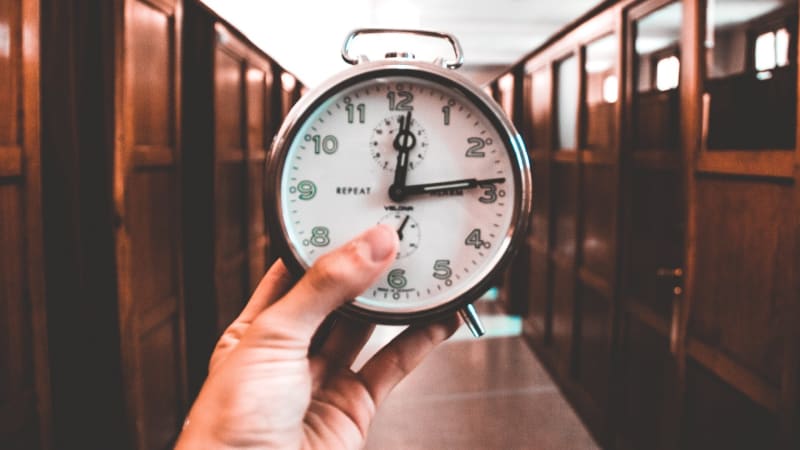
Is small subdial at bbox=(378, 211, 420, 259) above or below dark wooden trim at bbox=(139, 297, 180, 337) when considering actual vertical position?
above

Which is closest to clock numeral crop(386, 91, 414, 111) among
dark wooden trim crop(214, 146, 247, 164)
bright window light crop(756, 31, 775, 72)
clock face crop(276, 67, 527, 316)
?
clock face crop(276, 67, 527, 316)

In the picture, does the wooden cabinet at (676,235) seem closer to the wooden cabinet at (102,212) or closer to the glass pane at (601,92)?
the glass pane at (601,92)

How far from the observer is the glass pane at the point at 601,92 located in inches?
113

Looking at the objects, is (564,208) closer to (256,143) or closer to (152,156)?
(256,143)

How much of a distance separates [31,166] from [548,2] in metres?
→ 5.35

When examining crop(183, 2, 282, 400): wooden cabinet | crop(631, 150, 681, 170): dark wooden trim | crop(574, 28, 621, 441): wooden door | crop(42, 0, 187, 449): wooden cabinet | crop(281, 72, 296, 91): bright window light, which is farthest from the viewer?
crop(281, 72, 296, 91): bright window light

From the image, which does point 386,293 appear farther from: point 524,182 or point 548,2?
point 548,2

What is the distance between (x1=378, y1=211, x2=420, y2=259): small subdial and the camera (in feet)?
2.49

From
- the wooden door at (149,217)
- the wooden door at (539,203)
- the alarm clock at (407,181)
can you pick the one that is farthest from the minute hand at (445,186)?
the wooden door at (539,203)

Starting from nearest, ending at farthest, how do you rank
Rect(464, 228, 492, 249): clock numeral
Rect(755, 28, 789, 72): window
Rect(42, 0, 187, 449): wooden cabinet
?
1. Rect(464, 228, 492, 249): clock numeral
2. Rect(42, 0, 187, 449): wooden cabinet
3. Rect(755, 28, 789, 72): window

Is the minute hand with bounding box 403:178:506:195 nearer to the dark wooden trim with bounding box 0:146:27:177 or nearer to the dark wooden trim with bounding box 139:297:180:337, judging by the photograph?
the dark wooden trim with bounding box 0:146:27:177

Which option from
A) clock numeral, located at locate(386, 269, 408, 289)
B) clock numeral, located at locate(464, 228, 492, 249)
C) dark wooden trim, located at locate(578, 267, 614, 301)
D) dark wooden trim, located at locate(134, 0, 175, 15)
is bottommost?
dark wooden trim, located at locate(578, 267, 614, 301)

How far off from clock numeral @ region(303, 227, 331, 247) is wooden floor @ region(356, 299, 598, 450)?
92.9 inches

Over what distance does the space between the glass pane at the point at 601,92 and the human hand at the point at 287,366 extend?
7.32ft
